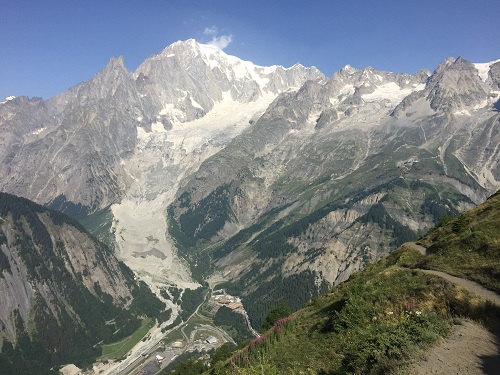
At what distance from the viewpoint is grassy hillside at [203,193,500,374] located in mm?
27953

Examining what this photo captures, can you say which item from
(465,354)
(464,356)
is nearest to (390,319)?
(465,354)

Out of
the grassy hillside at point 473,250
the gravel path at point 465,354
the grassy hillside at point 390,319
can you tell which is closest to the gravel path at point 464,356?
the gravel path at point 465,354

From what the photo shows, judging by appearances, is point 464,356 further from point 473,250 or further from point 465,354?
point 473,250

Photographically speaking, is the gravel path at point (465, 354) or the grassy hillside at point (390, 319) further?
the grassy hillside at point (390, 319)

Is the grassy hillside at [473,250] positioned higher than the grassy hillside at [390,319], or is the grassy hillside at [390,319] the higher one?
the grassy hillside at [390,319]

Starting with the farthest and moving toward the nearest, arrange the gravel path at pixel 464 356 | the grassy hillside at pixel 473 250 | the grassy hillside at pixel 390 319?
1. the grassy hillside at pixel 473 250
2. the grassy hillside at pixel 390 319
3. the gravel path at pixel 464 356

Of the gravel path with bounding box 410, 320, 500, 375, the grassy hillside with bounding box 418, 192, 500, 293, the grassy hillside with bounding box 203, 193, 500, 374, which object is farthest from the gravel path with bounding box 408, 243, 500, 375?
the grassy hillside with bounding box 418, 192, 500, 293

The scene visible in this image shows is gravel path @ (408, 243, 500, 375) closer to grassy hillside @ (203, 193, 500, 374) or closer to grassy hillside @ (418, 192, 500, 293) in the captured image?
grassy hillside @ (203, 193, 500, 374)

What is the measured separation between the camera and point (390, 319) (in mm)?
35969

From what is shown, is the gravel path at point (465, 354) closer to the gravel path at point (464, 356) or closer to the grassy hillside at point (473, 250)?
the gravel path at point (464, 356)

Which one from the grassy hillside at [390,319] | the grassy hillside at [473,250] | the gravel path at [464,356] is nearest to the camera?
the gravel path at [464,356]

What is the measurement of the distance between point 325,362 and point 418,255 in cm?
3508

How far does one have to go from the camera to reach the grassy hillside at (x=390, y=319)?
91.7 ft

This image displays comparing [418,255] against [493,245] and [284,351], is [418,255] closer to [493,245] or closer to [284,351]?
[493,245]
